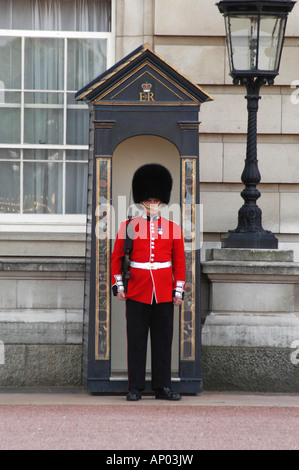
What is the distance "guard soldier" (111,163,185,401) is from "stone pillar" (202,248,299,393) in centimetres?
77

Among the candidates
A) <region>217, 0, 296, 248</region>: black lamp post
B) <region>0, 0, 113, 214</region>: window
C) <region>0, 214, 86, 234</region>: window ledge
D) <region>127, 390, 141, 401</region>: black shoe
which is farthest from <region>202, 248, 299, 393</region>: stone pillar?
<region>0, 0, 113, 214</region>: window

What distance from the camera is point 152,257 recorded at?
6.95 m

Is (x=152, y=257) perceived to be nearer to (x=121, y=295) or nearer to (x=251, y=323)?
(x=121, y=295)

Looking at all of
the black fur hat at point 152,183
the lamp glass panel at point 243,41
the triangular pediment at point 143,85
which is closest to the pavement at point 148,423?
the black fur hat at point 152,183

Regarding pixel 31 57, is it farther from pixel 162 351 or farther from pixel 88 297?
pixel 162 351

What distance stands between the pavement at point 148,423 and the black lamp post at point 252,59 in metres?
1.27

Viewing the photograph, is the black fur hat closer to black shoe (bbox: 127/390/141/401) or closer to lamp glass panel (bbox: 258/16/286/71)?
lamp glass panel (bbox: 258/16/286/71)

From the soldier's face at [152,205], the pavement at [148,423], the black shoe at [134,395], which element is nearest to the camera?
the pavement at [148,423]

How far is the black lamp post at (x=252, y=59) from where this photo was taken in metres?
7.35

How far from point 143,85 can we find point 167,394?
7.15 ft

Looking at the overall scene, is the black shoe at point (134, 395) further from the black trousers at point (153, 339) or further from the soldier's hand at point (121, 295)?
the soldier's hand at point (121, 295)

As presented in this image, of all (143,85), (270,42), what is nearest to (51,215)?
(143,85)

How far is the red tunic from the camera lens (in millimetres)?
6910
